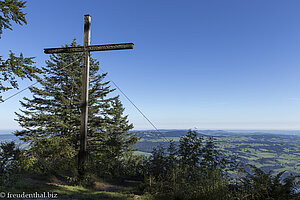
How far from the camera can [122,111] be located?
24203mm

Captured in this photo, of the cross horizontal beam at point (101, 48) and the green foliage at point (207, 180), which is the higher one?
the cross horizontal beam at point (101, 48)

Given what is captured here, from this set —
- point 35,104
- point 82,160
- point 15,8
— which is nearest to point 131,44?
point 15,8

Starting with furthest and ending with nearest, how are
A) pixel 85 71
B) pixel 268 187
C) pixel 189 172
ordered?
pixel 85 71 < pixel 189 172 < pixel 268 187

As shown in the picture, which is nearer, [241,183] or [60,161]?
[241,183]

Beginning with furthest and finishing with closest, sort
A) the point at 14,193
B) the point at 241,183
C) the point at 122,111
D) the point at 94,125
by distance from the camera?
the point at 122,111, the point at 94,125, the point at 241,183, the point at 14,193

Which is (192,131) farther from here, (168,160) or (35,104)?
(35,104)

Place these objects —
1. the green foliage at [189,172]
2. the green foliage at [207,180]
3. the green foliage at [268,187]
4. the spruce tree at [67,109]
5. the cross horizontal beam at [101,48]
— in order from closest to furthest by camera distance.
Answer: the green foliage at [268,187] < the green foliage at [207,180] < the green foliage at [189,172] < the cross horizontal beam at [101,48] < the spruce tree at [67,109]

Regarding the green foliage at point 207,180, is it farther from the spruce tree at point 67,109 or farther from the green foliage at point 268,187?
the spruce tree at point 67,109

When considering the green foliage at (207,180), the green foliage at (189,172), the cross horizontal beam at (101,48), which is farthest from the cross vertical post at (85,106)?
the green foliage at (207,180)

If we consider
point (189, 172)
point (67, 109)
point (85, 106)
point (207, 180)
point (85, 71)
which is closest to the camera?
point (207, 180)

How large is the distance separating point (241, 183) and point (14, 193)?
20.6ft

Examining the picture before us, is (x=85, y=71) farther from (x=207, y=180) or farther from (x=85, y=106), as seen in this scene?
(x=207, y=180)

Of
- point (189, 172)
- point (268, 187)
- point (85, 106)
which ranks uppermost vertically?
point (85, 106)

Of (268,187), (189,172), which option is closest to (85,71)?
(189,172)
